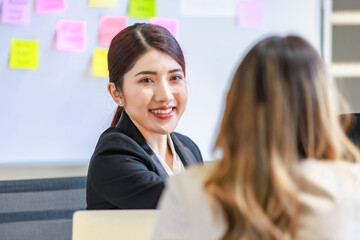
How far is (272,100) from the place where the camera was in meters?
0.95

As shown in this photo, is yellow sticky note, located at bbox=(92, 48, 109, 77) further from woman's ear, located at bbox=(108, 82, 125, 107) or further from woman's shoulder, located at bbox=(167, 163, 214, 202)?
woman's shoulder, located at bbox=(167, 163, 214, 202)

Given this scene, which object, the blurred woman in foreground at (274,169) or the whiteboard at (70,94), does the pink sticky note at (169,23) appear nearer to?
the whiteboard at (70,94)

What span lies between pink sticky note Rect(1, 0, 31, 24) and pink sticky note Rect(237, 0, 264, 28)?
3.05ft

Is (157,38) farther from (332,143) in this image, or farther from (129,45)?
(332,143)

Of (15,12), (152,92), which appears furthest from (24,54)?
(152,92)

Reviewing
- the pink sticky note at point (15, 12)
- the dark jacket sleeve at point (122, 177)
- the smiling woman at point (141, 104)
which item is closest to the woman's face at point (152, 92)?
the smiling woman at point (141, 104)

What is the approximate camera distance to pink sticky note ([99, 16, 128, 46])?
2537 mm

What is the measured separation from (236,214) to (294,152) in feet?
0.44

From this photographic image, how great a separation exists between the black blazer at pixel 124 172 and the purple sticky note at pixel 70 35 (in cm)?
83

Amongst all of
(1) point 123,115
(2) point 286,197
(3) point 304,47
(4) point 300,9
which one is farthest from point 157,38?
(4) point 300,9

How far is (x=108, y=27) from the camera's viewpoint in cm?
254

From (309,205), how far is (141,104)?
0.90 metres

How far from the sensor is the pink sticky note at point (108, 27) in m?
2.54

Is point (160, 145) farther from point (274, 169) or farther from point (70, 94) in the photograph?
point (274, 169)
